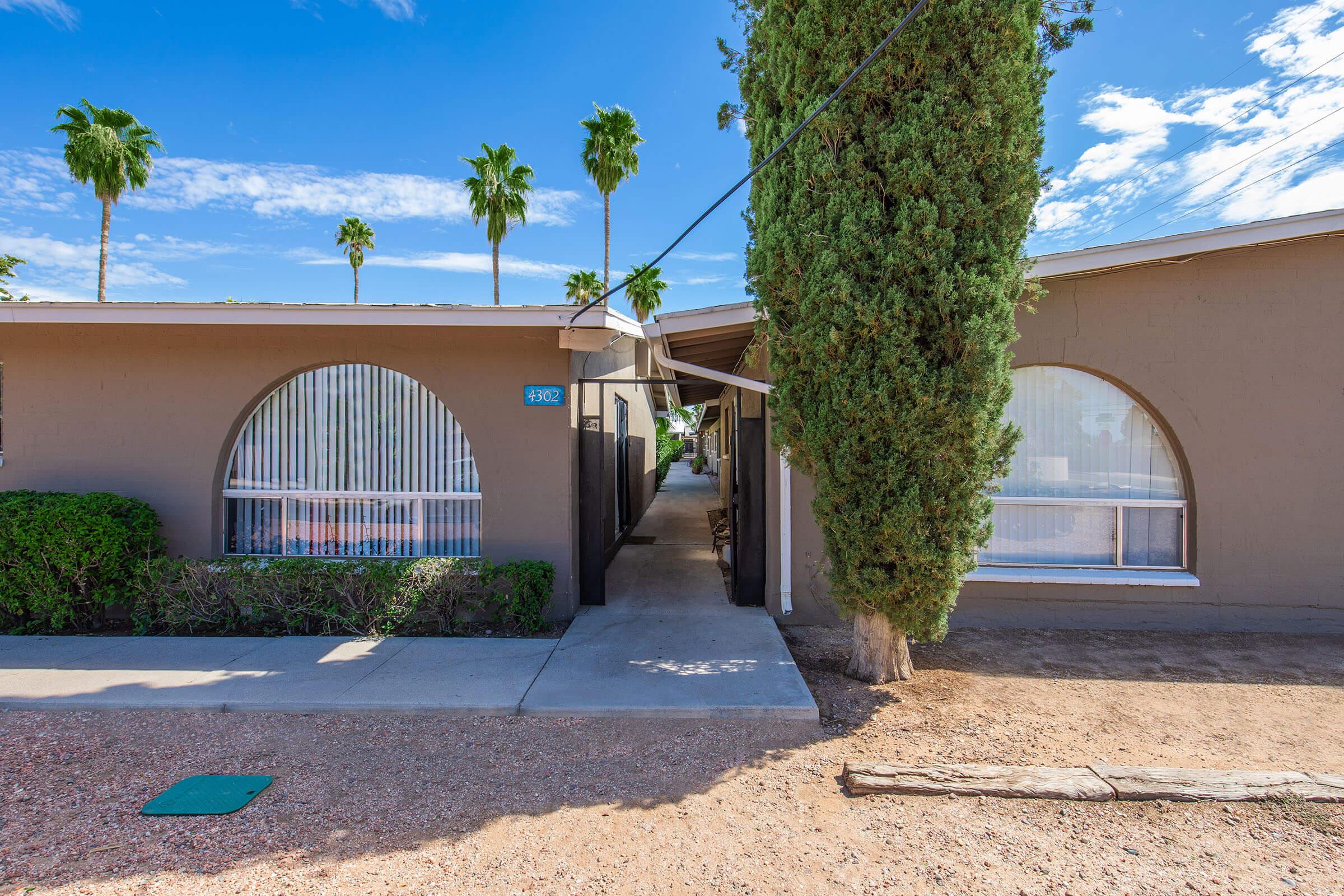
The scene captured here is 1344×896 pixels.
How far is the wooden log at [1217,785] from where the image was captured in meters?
3.04

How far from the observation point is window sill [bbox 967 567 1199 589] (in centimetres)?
585

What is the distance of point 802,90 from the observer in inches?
162

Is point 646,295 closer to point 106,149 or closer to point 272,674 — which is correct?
point 106,149

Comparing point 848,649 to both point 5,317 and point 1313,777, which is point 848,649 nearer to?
point 1313,777

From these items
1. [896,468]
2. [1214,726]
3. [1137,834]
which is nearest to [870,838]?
[1137,834]

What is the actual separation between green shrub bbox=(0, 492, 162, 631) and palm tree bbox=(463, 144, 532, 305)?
19939 millimetres

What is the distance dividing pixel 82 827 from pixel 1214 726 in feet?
21.0

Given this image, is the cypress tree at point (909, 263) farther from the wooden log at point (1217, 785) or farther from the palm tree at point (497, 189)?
the palm tree at point (497, 189)

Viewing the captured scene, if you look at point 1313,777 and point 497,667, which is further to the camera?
point 497,667

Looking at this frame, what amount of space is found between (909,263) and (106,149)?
26192 millimetres

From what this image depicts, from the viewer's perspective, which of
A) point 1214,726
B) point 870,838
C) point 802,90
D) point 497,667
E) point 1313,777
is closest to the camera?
point 870,838

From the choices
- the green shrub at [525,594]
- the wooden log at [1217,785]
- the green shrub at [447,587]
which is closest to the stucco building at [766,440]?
the green shrub at [525,594]

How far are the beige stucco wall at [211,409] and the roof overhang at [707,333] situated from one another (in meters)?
1.03

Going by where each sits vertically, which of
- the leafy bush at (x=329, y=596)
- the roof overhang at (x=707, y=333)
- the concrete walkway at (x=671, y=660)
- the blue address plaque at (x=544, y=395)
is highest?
the roof overhang at (x=707, y=333)
